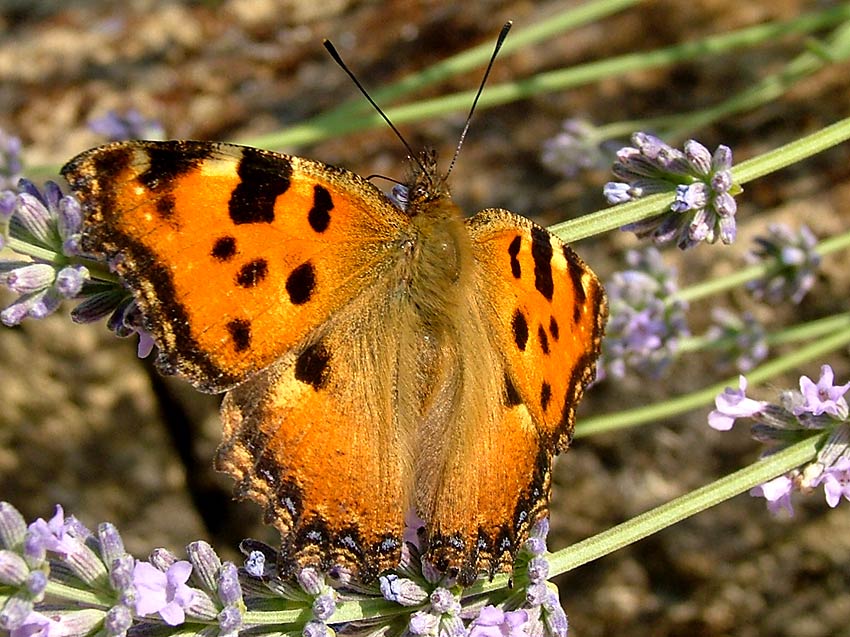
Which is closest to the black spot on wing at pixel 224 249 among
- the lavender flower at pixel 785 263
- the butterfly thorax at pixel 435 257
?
the butterfly thorax at pixel 435 257

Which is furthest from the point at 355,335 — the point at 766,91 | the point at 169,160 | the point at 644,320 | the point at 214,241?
the point at 766,91

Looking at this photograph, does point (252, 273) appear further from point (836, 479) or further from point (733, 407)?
point (836, 479)

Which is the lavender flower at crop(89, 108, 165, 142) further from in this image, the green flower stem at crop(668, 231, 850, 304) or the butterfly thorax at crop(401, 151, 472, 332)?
the green flower stem at crop(668, 231, 850, 304)

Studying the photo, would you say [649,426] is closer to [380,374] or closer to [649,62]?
[649,62]

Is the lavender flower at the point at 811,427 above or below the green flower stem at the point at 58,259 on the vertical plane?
below

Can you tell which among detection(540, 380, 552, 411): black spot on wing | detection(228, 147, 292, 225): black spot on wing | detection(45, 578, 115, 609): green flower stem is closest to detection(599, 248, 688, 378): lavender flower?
detection(540, 380, 552, 411): black spot on wing

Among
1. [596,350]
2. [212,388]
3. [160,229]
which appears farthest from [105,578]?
[596,350]

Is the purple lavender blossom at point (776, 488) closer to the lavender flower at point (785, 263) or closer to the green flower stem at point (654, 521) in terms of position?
the green flower stem at point (654, 521)
